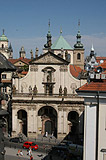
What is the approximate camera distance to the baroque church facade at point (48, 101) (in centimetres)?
4472

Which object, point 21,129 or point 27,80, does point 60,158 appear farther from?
point 27,80

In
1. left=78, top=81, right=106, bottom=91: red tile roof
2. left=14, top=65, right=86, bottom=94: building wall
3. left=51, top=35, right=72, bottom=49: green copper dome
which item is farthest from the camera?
left=51, top=35, right=72, bottom=49: green copper dome

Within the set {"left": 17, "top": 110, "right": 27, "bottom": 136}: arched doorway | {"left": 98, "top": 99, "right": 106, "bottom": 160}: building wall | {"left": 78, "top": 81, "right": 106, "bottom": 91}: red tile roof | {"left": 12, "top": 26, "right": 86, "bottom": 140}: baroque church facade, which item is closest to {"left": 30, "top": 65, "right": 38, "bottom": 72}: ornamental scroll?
{"left": 12, "top": 26, "right": 86, "bottom": 140}: baroque church facade

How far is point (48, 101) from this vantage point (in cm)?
4516

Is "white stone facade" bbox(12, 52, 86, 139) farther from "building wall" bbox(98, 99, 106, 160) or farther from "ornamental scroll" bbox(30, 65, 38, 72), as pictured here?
"building wall" bbox(98, 99, 106, 160)

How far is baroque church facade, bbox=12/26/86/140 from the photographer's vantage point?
1761 inches

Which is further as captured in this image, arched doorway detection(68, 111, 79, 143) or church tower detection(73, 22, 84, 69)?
church tower detection(73, 22, 84, 69)

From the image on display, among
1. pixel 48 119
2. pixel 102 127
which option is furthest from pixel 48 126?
pixel 102 127

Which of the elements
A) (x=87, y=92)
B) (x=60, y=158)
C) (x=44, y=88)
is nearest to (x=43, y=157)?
(x=60, y=158)

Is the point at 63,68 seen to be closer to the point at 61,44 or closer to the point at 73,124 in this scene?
the point at 73,124

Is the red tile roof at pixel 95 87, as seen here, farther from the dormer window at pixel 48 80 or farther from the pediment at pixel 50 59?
the dormer window at pixel 48 80

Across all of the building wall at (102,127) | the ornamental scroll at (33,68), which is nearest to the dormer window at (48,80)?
the ornamental scroll at (33,68)

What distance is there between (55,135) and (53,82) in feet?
31.9

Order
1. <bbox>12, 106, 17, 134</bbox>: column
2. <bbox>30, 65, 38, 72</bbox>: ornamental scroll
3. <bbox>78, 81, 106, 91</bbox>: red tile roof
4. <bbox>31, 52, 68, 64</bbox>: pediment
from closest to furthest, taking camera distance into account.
Result: <bbox>78, 81, 106, 91</bbox>: red tile roof → <bbox>31, 52, 68, 64</bbox>: pediment → <bbox>12, 106, 17, 134</bbox>: column → <bbox>30, 65, 38, 72</bbox>: ornamental scroll
